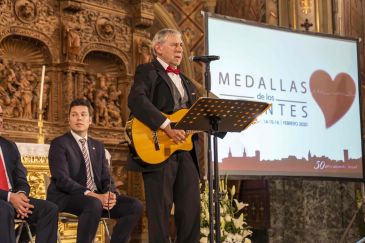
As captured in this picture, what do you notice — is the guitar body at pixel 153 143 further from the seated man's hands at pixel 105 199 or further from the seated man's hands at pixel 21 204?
the seated man's hands at pixel 21 204

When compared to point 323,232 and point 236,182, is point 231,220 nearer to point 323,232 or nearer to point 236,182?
point 323,232

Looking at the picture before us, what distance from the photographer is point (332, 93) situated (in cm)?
741

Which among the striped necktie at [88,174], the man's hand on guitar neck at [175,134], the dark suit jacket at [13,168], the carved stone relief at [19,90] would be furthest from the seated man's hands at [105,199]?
the carved stone relief at [19,90]

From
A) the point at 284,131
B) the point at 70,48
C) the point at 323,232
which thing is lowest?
the point at 323,232

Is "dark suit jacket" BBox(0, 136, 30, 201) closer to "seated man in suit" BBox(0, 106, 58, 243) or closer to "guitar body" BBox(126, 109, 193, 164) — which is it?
"seated man in suit" BBox(0, 106, 58, 243)

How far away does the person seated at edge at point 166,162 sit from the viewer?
4.06 meters

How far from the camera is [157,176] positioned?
4086 mm

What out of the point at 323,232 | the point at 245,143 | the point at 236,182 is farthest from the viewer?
the point at 236,182

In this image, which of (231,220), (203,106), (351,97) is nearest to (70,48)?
(231,220)

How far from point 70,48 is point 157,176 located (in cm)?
364

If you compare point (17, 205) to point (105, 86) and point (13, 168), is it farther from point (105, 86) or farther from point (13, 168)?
point (105, 86)

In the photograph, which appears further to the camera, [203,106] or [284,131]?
[284,131]

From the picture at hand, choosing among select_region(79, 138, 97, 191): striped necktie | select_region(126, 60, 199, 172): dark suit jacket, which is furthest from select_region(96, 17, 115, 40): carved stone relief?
select_region(126, 60, 199, 172): dark suit jacket

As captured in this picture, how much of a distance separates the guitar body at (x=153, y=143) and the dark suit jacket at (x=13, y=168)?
1.02m
